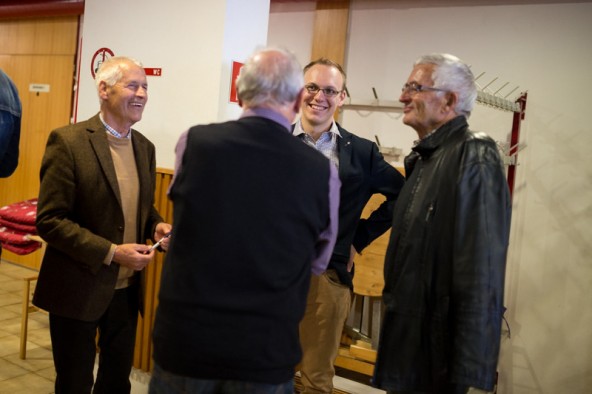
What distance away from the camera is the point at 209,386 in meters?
1.47

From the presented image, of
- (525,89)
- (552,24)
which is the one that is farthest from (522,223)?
(552,24)

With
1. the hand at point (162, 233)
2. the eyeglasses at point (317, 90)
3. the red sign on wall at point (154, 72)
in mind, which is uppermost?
the red sign on wall at point (154, 72)

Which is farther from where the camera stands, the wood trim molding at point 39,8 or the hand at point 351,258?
the wood trim molding at point 39,8

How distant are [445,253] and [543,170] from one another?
2815 mm

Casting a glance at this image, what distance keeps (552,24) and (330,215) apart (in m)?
3.36

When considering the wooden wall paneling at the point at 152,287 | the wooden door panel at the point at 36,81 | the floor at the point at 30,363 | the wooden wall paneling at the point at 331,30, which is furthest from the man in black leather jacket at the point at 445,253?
the wooden door panel at the point at 36,81

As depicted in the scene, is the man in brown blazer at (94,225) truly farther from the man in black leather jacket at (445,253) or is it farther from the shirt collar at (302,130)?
the man in black leather jacket at (445,253)

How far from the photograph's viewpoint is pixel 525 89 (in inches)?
167

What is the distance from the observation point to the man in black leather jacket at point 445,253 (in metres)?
1.64

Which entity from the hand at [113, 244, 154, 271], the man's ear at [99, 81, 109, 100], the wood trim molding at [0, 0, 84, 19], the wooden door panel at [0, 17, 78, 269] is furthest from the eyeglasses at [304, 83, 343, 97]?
the wooden door panel at [0, 17, 78, 269]

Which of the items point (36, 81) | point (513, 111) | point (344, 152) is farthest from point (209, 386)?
point (36, 81)

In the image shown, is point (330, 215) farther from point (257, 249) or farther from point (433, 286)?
point (433, 286)

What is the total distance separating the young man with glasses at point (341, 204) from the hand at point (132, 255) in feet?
2.56

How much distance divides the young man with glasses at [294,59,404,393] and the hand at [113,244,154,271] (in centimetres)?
78
